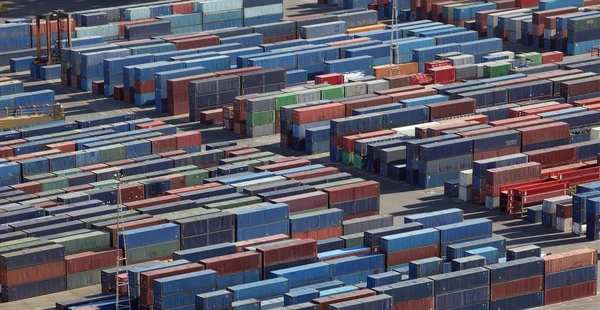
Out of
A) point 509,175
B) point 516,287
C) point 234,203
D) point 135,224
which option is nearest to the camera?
point 516,287

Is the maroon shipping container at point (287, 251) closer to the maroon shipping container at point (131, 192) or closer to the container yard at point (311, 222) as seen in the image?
the container yard at point (311, 222)

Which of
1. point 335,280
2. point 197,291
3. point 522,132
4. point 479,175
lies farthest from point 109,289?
point 522,132

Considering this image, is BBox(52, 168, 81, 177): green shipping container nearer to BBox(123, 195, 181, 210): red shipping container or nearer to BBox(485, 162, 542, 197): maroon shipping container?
BBox(123, 195, 181, 210): red shipping container

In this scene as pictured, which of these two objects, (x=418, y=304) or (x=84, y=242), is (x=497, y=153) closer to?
(x=418, y=304)

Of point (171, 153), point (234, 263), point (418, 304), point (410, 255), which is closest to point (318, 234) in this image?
point (410, 255)

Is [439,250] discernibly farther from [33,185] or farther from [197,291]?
[33,185]
